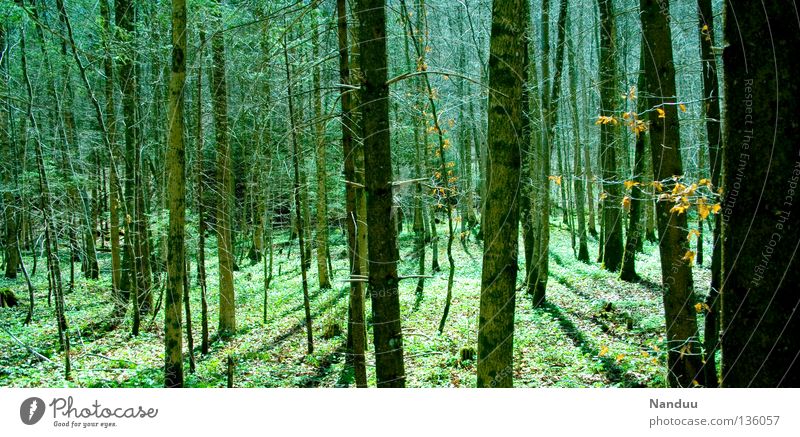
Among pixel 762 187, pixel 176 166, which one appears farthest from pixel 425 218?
pixel 762 187

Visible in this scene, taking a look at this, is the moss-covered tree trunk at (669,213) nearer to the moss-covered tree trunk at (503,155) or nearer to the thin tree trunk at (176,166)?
the moss-covered tree trunk at (503,155)

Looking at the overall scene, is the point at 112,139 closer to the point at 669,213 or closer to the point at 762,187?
the point at 669,213

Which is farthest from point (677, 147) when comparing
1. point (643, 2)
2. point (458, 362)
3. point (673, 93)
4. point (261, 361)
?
point (261, 361)

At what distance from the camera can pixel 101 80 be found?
48.5 ft

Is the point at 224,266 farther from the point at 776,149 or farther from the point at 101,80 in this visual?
the point at 776,149

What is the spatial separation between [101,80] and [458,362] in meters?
13.6

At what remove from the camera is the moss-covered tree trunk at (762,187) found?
6.96ft

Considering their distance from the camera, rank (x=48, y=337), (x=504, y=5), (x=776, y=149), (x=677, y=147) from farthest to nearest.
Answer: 1. (x=48, y=337)
2. (x=677, y=147)
3. (x=504, y=5)
4. (x=776, y=149)

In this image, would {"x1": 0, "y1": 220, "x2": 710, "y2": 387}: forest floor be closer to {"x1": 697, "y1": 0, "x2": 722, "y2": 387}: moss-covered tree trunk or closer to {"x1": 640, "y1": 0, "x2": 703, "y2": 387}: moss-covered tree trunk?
{"x1": 640, "y1": 0, "x2": 703, "y2": 387}: moss-covered tree trunk

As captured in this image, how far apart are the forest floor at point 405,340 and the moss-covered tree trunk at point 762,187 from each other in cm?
258

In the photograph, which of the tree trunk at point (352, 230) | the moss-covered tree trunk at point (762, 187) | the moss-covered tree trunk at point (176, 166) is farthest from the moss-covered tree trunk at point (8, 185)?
the moss-covered tree trunk at point (762, 187)

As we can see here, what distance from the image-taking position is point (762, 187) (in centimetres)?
216

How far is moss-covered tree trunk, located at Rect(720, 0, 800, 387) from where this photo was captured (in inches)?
83.5

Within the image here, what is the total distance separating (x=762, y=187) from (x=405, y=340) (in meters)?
7.60
